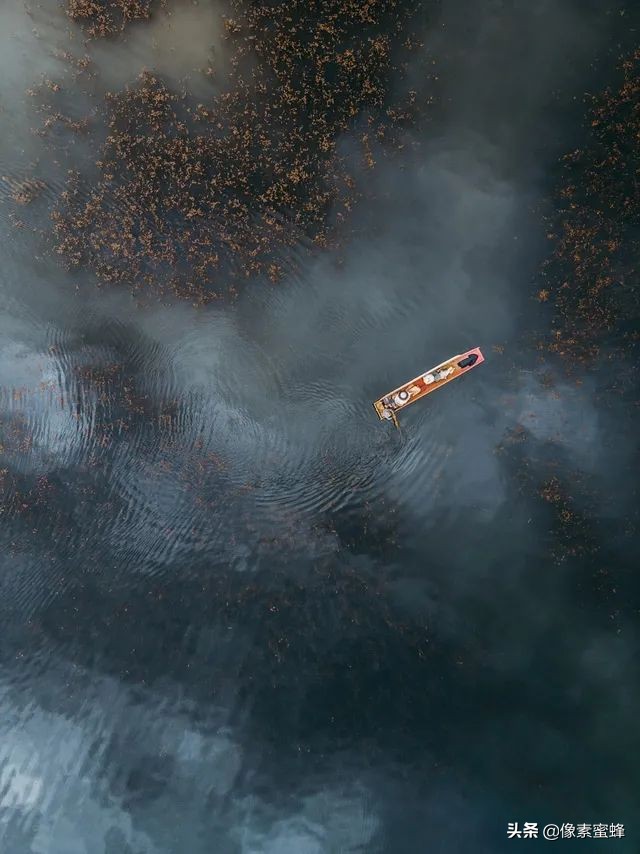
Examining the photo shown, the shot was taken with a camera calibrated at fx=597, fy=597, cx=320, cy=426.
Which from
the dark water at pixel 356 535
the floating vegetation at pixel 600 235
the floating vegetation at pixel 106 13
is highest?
the floating vegetation at pixel 106 13

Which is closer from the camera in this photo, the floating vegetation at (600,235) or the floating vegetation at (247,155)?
the floating vegetation at (600,235)

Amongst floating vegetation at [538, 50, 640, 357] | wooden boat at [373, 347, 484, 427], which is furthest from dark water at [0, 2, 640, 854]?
floating vegetation at [538, 50, 640, 357]

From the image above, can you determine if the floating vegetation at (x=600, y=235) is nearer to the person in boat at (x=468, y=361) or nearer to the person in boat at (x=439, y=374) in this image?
the person in boat at (x=468, y=361)

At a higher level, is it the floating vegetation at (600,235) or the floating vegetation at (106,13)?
the floating vegetation at (106,13)

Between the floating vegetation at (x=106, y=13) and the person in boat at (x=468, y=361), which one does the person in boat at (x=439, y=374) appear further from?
the floating vegetation at (x=106, y=13)

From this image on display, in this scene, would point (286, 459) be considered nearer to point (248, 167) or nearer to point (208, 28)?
point (248, 167)

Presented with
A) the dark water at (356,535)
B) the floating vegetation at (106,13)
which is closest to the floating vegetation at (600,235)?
the dark water at (356,535)

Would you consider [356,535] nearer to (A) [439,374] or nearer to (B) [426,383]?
(B) [426,383]
